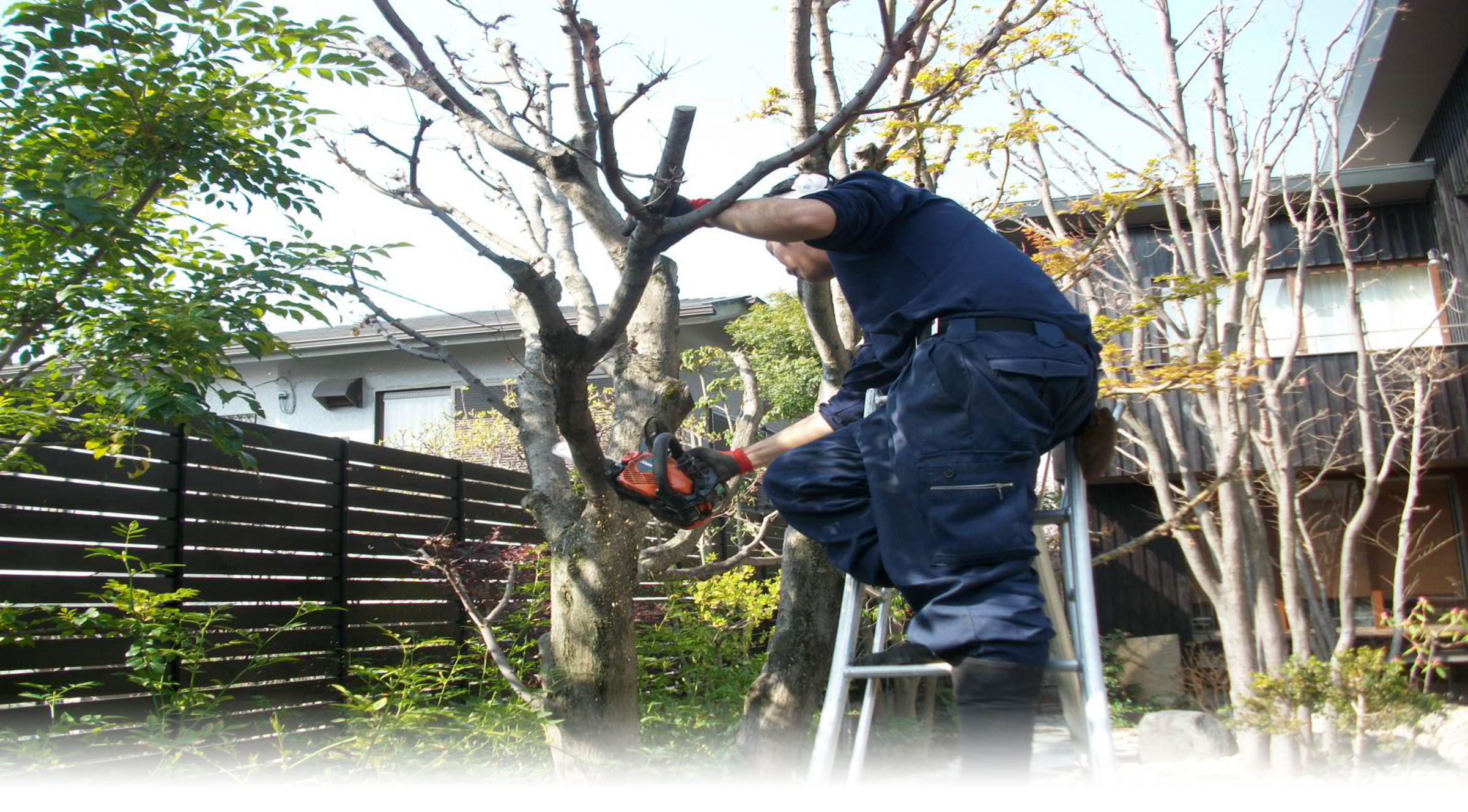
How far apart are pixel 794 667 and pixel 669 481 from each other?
166 cm

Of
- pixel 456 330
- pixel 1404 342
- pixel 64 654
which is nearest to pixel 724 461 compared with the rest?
pixel 64 654

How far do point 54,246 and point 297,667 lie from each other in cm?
252

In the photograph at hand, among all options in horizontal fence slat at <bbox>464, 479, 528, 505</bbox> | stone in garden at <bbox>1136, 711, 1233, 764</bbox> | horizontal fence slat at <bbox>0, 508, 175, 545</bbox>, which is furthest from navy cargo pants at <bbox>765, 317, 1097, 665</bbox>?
stone in garden at <bbox>1136, 711, 1233, 764</bbox>

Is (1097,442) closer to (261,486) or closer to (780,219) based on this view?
(780,219)

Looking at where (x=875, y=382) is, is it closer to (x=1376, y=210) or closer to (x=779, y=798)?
(x=779, y=798)

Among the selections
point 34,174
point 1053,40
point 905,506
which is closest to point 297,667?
point 34,174

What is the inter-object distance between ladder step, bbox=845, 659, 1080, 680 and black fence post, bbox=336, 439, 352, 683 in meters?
3.50

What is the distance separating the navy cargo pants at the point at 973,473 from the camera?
190 centimetres

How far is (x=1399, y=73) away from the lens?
891cm

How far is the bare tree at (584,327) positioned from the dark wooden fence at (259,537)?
1.22 metres

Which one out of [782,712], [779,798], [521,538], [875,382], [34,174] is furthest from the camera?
[521,538]

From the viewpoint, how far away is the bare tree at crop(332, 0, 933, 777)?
2.07 m

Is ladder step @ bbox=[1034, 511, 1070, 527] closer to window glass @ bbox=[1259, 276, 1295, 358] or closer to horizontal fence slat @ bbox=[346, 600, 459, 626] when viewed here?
horizontal fence slat @ bbox=[346, 600, 459, 626]

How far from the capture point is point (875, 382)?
261cm
